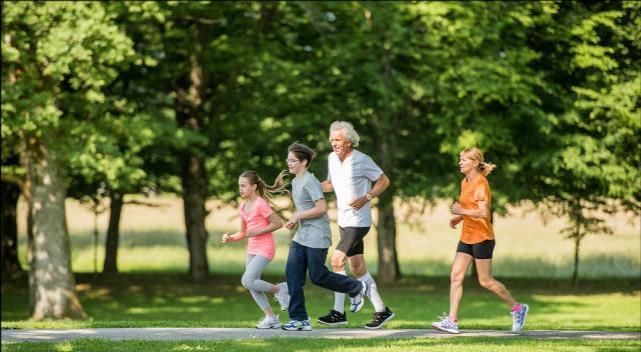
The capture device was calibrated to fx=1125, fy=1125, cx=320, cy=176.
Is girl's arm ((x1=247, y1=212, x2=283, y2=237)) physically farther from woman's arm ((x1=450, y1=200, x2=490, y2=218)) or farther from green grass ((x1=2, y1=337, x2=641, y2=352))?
woman's arm ((x1=450, y1=200, x2=490, y2=218))

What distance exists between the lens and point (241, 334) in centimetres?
1266

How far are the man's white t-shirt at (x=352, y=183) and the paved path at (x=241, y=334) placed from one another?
1285 millimetres

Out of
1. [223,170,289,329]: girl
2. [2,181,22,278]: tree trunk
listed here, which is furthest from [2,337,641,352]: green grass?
[2,181,22,278]: tree trunk

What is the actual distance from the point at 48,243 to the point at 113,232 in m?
13.0

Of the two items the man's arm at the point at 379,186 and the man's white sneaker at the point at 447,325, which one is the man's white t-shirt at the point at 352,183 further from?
the man's white sneaker at the point at 447,325

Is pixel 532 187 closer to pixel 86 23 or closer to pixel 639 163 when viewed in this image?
pixel 639 163

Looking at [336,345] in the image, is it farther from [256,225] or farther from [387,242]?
[387,242]

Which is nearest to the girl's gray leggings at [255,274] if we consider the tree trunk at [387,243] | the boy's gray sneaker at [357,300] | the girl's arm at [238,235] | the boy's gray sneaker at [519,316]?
the girl's arm at [238,235]

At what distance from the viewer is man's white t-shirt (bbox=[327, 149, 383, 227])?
39.8ft

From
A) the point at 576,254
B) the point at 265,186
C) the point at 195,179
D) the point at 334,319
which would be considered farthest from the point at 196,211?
the point at 265,186

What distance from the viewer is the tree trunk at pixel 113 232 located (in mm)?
39656

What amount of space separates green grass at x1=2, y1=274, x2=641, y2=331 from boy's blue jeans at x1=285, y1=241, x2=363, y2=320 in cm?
1219

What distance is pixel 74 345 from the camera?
11.8 metres

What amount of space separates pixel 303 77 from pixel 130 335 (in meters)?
22.2
